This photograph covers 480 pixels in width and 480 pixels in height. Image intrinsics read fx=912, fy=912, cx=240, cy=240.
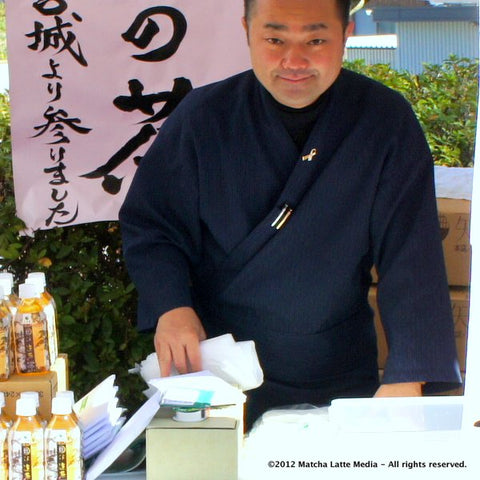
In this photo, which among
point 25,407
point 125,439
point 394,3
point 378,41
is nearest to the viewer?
point 25,407

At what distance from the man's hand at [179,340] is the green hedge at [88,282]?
125 cm

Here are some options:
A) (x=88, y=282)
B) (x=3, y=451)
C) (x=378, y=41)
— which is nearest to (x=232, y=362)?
(x=3, y=451)

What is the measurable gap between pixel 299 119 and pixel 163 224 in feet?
1.41

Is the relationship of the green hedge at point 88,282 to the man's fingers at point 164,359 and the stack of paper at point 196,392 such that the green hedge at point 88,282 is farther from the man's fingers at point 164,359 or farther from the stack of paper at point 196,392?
the stack of paper at point 196,392

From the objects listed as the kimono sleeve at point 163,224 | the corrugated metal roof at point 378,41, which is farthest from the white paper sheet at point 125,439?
the corrugated metal roof at point 378,41

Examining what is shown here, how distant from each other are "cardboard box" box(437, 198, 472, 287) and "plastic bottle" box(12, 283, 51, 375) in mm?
1494

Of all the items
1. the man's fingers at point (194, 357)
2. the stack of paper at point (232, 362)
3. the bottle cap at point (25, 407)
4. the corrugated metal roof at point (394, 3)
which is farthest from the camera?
the corrugated metal roof at point (394, 3)

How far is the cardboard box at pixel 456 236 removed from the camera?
2.93 meters

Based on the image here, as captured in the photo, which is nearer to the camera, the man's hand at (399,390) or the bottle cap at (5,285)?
the bottle cap at (5,285)

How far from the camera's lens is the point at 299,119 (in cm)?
226

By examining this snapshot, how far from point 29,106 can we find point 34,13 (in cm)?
31

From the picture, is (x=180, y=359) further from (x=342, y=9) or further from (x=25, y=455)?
(x=342, y=9)

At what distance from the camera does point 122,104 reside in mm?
3131

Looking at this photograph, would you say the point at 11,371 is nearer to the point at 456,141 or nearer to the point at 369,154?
the point at 369,154
